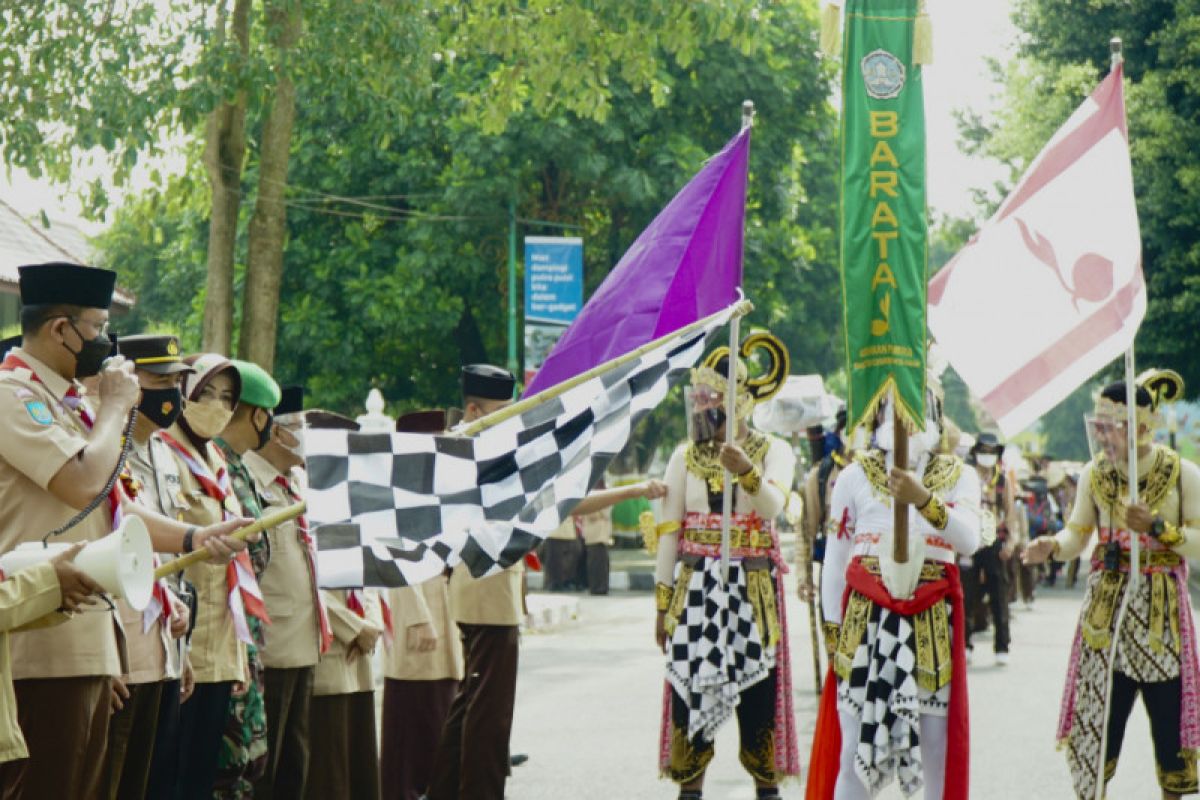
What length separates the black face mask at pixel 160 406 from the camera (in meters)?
6.75

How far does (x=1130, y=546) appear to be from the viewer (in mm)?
8633

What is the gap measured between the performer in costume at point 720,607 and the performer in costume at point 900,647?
1.15 meters

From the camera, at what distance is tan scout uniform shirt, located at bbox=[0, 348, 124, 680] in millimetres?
5512

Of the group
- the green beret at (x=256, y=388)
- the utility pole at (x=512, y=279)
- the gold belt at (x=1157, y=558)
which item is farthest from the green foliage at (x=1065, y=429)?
the green beret at (x=256, y=388)

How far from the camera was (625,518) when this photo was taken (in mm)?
34938

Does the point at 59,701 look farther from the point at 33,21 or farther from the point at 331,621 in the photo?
the point at 33,21

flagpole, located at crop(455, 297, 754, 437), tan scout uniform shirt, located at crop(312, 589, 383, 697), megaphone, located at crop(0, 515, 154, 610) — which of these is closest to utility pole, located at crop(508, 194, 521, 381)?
tan scout uniform shirt, located at crop(312, 589, 383, 697)

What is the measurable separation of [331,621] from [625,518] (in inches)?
1053

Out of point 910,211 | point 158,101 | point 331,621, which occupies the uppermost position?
point 158,101

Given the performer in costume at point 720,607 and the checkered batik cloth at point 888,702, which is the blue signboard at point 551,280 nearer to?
the performer in costume at point 720,607

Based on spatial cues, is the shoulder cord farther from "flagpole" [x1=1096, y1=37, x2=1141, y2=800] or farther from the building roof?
the building roof

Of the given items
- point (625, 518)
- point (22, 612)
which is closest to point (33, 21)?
point (22, 612)

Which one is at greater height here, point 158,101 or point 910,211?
point 158,101

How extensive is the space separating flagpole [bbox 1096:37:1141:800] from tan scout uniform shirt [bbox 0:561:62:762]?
5.06 metres
